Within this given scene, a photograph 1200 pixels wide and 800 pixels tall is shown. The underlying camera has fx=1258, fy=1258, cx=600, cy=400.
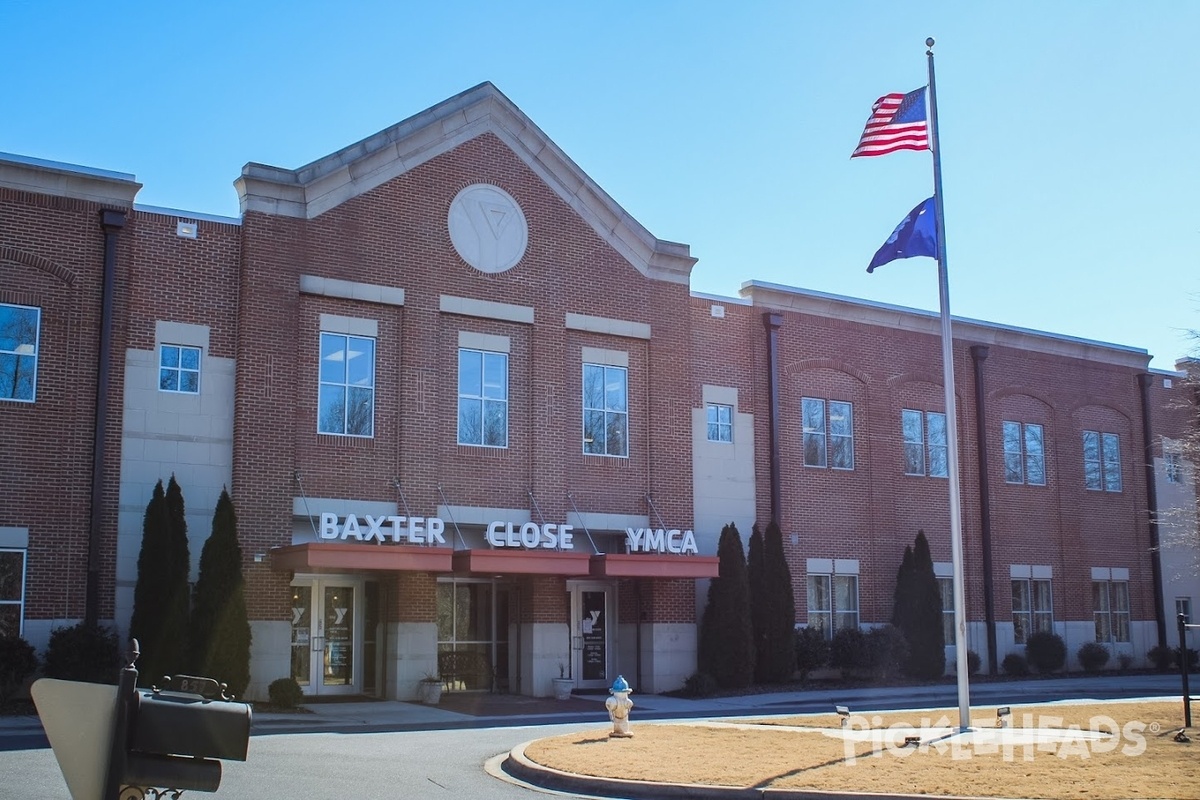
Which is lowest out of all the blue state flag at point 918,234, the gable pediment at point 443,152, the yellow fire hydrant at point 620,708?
the yellow fire hydrant at point 620,708

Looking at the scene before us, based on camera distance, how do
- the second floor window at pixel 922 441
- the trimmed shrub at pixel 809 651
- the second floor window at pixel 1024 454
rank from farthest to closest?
the second floor window at pixel 1024 454 < the second floor window at pixel 922 441 < the trimmed shrub at pixel 809 651

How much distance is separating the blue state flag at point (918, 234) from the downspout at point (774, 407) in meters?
12.1

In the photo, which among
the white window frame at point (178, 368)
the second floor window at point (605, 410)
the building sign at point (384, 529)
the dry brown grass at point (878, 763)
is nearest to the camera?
the dry brown grass at point (878, 763)

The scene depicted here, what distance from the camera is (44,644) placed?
22141 mm

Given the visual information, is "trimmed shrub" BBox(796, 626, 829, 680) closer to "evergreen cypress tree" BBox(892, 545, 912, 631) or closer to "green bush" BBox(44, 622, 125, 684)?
"evergreen cypress tree" BBox(892, 545, 912, 631)

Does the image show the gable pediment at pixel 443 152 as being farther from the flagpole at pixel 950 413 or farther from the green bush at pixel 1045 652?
the green bush at pixel 1045 652

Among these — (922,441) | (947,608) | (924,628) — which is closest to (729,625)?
(924,628)

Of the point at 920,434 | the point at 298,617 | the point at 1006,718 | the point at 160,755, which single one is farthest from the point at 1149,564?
the point at 160,755

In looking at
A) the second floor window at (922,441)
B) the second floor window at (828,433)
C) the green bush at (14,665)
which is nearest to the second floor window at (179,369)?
the green bush at (14,665)

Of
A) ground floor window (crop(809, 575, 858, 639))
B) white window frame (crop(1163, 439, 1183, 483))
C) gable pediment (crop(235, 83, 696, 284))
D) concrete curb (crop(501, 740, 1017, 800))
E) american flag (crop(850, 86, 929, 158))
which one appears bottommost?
concrete curb (crop(501, 740, 1017, 800))

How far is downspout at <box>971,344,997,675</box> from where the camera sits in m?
35.3

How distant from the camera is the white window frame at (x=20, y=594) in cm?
2214

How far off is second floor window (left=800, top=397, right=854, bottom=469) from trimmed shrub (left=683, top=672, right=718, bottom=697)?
716cm

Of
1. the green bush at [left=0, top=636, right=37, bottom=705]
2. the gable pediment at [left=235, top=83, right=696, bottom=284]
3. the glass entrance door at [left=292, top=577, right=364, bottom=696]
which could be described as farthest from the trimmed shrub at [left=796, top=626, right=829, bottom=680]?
the green bush at [left=0, top=636, right=37, bottom=705]
